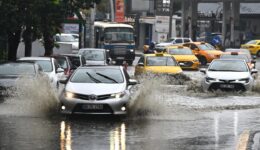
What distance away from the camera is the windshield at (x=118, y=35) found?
→ 54.5m

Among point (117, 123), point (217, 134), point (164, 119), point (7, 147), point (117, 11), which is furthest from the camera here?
point (117, 11)

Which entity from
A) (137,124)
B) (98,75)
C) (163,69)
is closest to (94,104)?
(137,124)

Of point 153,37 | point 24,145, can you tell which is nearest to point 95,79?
point 24,145

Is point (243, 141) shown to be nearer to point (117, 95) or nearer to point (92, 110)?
point (117, 95)

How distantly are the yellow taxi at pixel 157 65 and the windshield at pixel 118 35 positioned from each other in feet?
70.9

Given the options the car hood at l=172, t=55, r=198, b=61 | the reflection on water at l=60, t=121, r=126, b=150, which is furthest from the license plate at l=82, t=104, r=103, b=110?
Answer: the car hood at l=172, t=55, r=198, b=61

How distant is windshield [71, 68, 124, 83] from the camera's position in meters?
18.7

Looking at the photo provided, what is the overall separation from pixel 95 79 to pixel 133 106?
1190 millimetres

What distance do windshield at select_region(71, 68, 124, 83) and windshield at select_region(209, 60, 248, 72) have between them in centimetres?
933

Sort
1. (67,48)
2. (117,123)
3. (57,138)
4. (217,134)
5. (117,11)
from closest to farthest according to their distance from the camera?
(57,138) → (217,134) → (117,123) → (67,48) → (117,11)

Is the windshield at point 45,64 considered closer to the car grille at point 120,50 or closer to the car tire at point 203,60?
the car tire at point 203,60

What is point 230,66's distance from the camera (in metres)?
28.0

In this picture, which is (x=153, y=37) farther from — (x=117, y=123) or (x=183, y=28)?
(x=117, y=123)

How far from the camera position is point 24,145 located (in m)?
13.3
